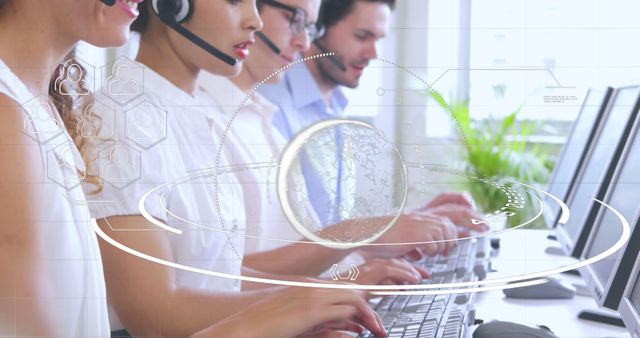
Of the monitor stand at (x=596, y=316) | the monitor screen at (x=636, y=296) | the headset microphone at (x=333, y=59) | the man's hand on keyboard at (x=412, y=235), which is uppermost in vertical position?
the headset microphone at (x=333, y=59)

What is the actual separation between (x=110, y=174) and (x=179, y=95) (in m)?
0.13

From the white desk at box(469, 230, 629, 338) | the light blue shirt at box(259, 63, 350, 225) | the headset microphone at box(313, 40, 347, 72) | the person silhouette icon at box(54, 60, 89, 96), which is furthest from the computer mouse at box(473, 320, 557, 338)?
the person silhouette icon at box(54, 60, 89, 96)

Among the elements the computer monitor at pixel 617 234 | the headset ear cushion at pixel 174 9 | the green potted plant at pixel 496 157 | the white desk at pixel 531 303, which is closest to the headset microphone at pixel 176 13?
the headset ear cushion at pixel 174 9

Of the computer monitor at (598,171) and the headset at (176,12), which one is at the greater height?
the headset at (176,12)

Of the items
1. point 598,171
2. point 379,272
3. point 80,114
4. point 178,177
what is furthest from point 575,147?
point 80,114

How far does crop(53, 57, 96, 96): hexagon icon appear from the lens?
98 centimetres

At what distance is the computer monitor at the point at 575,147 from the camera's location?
Answer: 3.87 feet

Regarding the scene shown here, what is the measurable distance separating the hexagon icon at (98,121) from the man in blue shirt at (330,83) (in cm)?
20

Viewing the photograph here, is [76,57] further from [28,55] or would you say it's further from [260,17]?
[260,17]

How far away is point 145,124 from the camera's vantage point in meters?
1.01

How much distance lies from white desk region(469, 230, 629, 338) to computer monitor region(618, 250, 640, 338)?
0.10m

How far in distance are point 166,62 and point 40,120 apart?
169 mm

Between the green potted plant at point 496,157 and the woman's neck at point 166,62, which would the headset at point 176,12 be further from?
the green potted plant at point 496,157

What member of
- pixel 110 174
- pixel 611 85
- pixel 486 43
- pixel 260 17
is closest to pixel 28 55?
pixel 110 174
